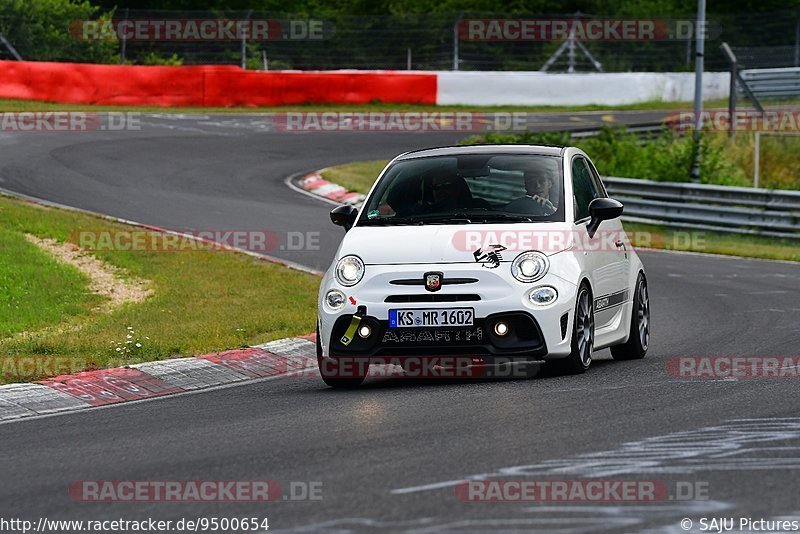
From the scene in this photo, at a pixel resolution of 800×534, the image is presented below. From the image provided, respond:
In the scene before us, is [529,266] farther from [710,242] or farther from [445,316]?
[710,242]

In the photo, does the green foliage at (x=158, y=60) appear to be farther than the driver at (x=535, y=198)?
Yes

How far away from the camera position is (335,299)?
31.9ft

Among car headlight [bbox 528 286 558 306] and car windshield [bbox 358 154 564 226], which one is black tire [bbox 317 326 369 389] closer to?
car windshield [bbox 358 154 564 226]

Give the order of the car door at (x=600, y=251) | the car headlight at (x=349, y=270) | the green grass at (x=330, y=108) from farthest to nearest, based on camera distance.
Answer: the green grass at (x=330, y=108)
the car door at (x=600, y=251)
the car headlight at (x=349, y=270)

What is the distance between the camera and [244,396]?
9578 millimetres

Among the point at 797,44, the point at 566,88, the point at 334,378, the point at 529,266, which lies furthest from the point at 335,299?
the point at 797,44

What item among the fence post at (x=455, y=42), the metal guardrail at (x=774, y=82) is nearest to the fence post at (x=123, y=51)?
the fence post at (x=455, y=42)

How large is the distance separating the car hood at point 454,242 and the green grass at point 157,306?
2.20 meters

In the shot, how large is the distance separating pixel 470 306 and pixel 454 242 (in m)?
0.51

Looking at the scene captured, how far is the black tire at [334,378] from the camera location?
32.4ft

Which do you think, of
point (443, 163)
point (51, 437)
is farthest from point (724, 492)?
point (443, 163)

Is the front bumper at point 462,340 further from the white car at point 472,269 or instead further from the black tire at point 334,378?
the black tire at point 334,378

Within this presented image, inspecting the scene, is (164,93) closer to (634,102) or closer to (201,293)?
(634,102)

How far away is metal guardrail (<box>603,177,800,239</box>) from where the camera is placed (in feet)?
78.3
